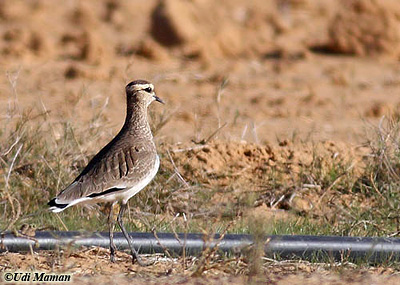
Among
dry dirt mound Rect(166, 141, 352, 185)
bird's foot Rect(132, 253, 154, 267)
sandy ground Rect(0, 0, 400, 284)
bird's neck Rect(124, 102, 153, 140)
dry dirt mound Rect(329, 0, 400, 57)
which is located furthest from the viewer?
dry dirt mound Rect(329, 0, 400, 57)

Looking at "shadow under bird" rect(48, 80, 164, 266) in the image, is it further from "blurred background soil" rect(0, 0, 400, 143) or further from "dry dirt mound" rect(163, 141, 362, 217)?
"blurred background soil" rect(0, 0, 400, 143)

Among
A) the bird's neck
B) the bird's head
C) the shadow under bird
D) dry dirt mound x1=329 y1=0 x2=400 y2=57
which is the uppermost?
the bird's head

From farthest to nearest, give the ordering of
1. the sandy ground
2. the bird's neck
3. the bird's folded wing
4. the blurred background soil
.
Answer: the blurred background soil, the sandy ground, the bird's neck, the bird's folded wing

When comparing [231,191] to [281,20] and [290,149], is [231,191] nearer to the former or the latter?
[290,149]

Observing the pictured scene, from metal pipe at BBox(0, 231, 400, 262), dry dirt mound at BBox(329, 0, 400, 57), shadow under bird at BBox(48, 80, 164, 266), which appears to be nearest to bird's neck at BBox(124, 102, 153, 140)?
shadow under bird at BBox(48, 80, 164, 266)

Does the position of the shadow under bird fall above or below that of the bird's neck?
below

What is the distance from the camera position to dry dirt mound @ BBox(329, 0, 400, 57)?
1445 cm

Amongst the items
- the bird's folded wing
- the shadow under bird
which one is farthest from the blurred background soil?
the bird's folded wing

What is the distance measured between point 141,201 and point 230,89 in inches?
239

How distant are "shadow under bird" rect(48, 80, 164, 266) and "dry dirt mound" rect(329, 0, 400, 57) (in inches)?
355

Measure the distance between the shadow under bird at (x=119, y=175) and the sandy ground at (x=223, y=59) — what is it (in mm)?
3852

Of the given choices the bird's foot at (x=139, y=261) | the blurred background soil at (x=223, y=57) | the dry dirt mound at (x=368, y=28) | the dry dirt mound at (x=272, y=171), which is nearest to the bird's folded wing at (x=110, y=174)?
the bird's foot at (x=139, y=261)

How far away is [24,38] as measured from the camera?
1538 centimetres

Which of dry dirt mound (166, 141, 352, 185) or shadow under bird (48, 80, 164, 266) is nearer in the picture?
shadow under bird (48, 80, 164, 266)
